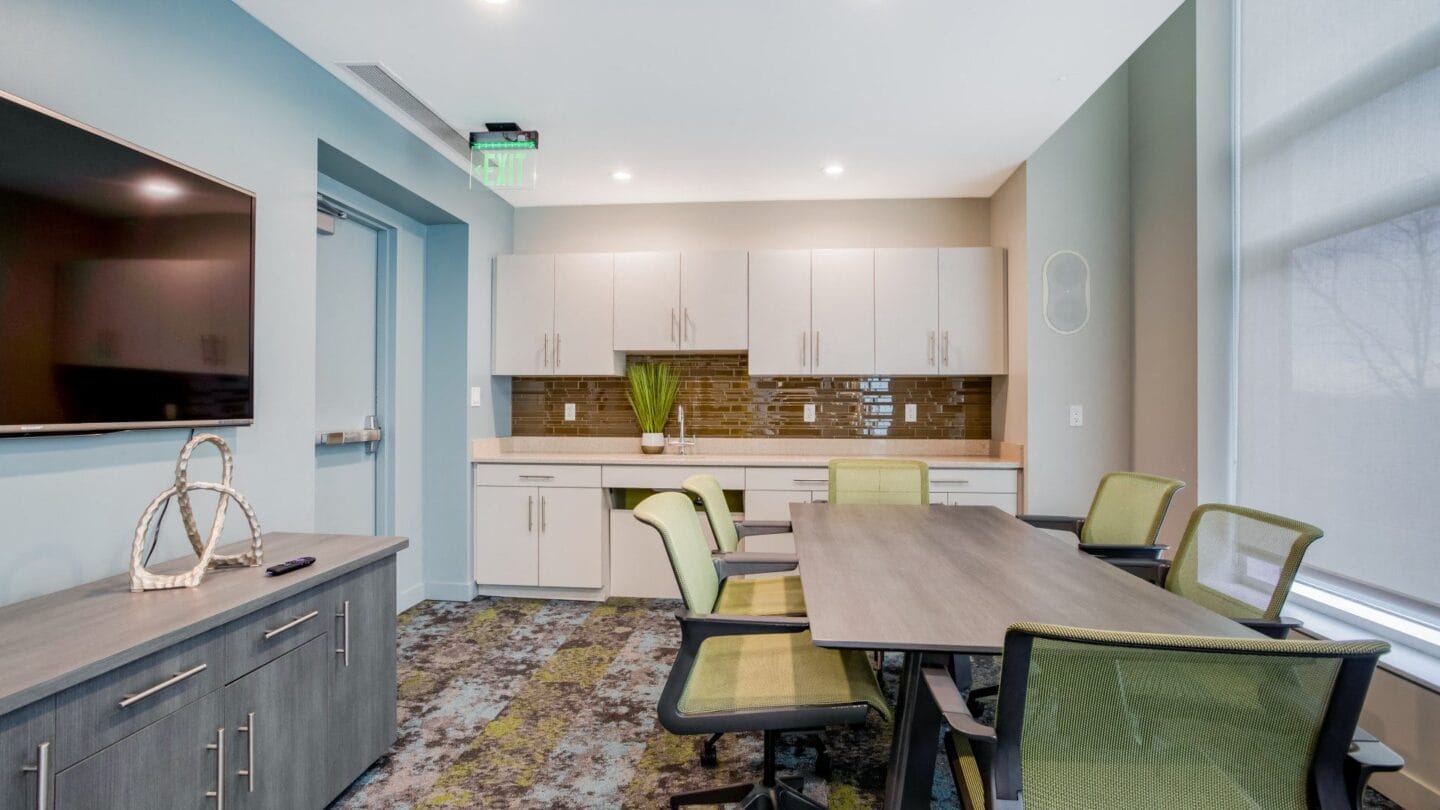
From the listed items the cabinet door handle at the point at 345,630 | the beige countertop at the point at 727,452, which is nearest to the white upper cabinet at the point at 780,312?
the beige countertop at the point at 727,452

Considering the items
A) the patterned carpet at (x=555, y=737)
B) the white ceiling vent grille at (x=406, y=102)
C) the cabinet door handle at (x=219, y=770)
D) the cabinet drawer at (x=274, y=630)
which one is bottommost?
the patterned carpet at (x=555, y=737)

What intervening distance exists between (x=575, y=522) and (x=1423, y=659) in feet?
12.0

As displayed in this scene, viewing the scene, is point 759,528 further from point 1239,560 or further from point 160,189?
point 160,189

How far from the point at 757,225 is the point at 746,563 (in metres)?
2.96

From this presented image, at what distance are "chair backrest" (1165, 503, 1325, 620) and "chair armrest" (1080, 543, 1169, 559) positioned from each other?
0.53ft

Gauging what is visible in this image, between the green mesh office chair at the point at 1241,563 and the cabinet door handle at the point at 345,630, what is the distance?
249cm

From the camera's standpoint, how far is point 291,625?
171 centimetres

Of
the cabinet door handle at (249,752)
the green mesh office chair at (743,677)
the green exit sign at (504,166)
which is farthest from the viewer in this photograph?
the green exit sign at (504,166)

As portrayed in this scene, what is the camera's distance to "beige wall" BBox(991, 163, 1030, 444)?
3.69 m

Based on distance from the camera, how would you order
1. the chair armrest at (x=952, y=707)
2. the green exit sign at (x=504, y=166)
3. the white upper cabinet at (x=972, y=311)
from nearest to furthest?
the chair armrest at (x=952, y=707), the green exit sign at (x=504, y=166), the white upper cabinet at (x=972, y=311)

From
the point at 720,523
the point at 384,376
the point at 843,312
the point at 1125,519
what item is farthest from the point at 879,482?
the point at 384,376

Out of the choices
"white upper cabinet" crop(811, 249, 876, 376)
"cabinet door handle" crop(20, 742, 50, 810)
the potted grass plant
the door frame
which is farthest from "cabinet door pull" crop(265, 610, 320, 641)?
"white upper cabinet" crop(811, 249, 876, 376)

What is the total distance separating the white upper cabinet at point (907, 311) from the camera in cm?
397

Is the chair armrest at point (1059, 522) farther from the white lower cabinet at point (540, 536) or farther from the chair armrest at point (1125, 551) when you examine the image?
the white lower cabinet at point (540, 536)
